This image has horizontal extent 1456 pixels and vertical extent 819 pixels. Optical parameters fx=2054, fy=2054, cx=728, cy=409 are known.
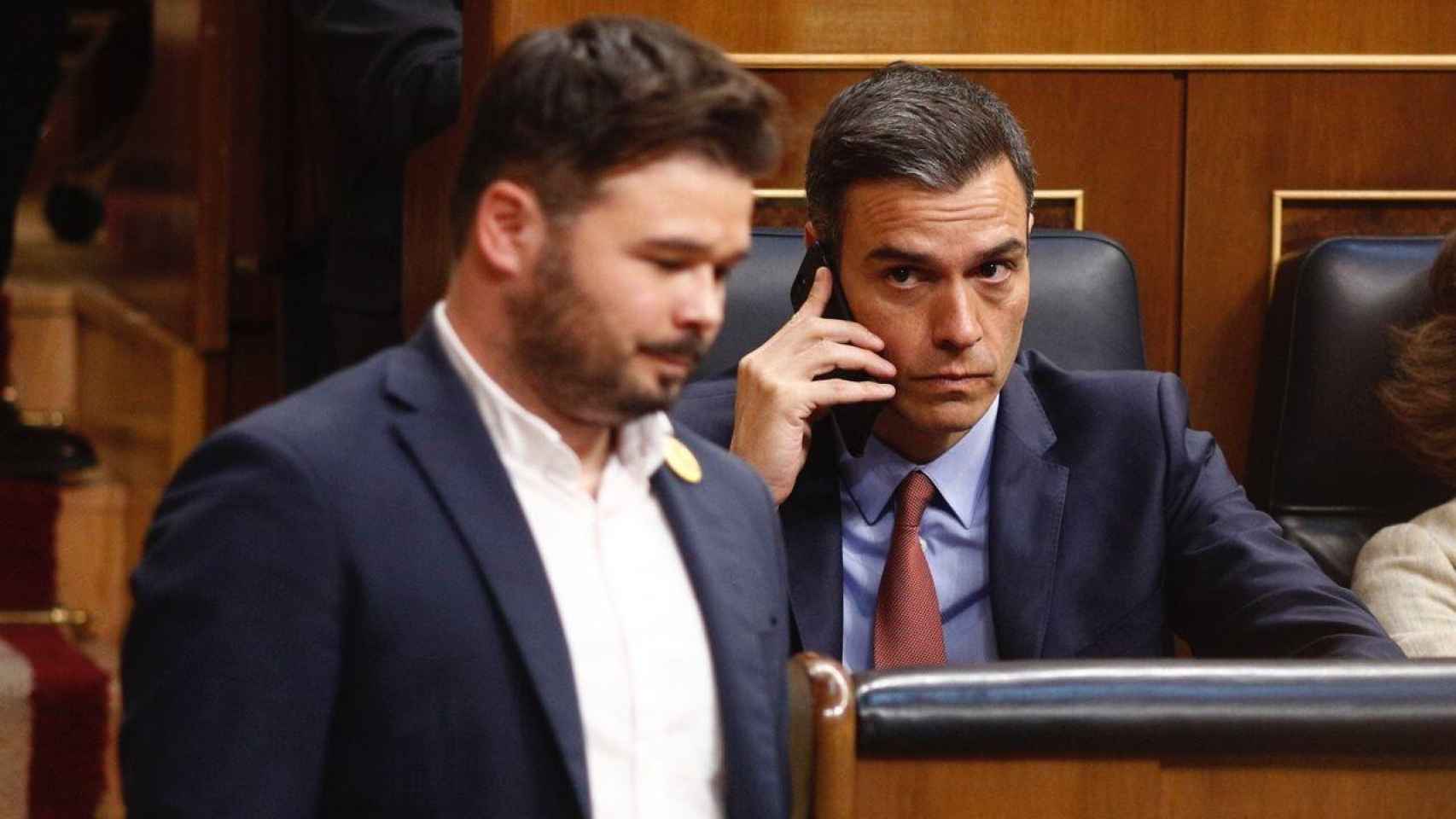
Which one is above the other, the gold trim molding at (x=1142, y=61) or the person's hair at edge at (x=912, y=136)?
the gold trim molding at (x=1142, y=61)

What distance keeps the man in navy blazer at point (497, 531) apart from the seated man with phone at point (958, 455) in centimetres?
65

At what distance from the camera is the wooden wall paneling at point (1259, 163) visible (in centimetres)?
194

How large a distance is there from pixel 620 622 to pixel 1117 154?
1.20 meters

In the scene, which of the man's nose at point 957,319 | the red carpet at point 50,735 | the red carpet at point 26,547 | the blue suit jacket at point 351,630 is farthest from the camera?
the red carpet at point 26,547

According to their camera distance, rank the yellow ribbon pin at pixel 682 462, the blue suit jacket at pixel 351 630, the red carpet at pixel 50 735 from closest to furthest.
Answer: the blue suit jacket at pixel 351 630 → the yellow ribbon pin at pixel 682 462 → the red carpet at pixel 50 735

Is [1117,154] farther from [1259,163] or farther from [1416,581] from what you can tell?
[1416,581]

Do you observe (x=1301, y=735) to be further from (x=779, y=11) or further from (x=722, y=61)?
(x=779, y=11)

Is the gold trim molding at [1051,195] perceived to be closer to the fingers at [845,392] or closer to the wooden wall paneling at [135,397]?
the fingers at [845,392]

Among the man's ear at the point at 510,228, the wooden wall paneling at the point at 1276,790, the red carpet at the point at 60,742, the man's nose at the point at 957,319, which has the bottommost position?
the red carpet at the point at 60,742

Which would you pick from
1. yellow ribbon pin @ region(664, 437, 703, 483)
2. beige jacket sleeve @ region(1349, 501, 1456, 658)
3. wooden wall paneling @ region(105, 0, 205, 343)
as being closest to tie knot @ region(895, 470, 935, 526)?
beige jacket sleeve @ region(1349, 501, 1456, 658)

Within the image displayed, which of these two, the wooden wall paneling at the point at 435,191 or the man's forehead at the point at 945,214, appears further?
the wooden wall paneling at the point at 435,191

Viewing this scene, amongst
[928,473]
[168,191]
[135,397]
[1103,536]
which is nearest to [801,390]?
[928,473]

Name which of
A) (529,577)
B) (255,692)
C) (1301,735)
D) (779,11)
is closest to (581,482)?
(529,577)

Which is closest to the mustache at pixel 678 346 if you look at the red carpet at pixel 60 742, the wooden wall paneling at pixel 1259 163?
the wooden wall paneling at pixel 1259 163
